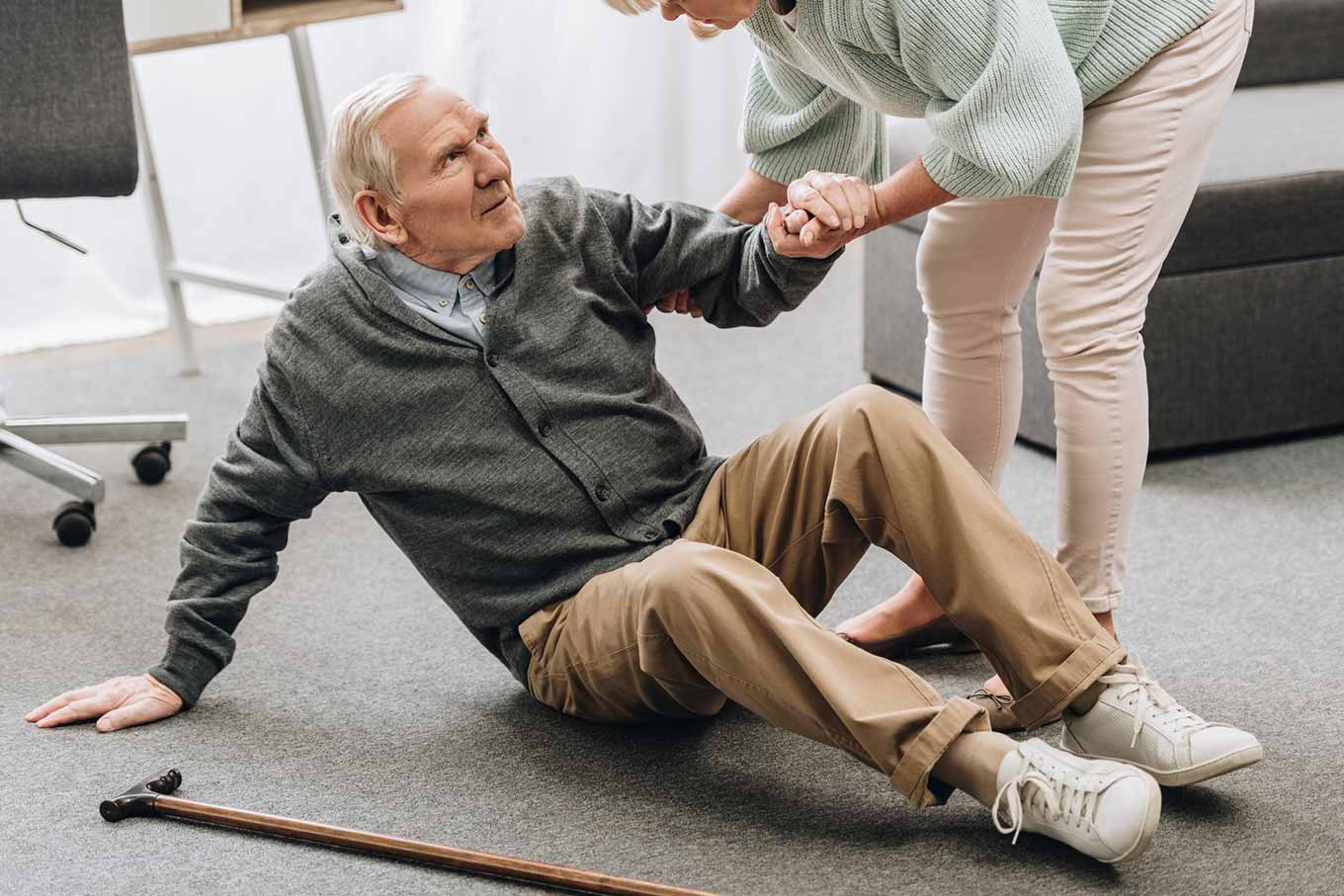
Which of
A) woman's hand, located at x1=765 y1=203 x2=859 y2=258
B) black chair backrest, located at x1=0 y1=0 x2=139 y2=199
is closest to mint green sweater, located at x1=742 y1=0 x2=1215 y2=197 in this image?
woman's hand, located at x1=765 y1=203 x2=859 y2=258

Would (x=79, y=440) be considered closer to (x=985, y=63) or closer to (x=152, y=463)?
(x=152, y=463)

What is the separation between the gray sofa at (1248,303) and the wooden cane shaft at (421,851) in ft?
4.02

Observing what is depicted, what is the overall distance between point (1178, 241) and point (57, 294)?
2.28 meters

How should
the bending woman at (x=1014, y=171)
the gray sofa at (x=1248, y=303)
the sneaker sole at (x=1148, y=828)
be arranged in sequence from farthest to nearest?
the gray sofa at (x=1248, y=303)
the bending woman at (x=1014, y=171)
the sneaker sole at (x=1148, y=828)

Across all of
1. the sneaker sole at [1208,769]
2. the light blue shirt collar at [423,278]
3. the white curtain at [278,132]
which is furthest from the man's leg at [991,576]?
the white curtain at [278,132]

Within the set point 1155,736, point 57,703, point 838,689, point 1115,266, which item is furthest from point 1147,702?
point 57,703

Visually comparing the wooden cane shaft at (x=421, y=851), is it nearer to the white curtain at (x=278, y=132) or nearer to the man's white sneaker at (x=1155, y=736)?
the man's white sneaker at (x=1155, y=736)

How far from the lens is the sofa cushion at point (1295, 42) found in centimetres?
274

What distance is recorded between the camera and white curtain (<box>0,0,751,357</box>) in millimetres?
3201

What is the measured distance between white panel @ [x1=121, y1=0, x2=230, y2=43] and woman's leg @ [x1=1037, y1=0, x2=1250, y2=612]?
1.50 meters

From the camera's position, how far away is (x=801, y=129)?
1.59 m

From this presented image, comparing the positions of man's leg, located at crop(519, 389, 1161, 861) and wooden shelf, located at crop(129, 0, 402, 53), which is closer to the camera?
man's leg, located at crop(519, 389, 1161, 861)

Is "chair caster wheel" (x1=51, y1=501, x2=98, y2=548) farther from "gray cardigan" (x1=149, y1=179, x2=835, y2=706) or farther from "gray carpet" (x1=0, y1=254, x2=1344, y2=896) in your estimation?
"gray cardigan" (x1=149, y1=179, x2=835, y2=706)

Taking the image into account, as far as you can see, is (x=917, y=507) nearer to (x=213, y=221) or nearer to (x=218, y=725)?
(x=218, y=725)
